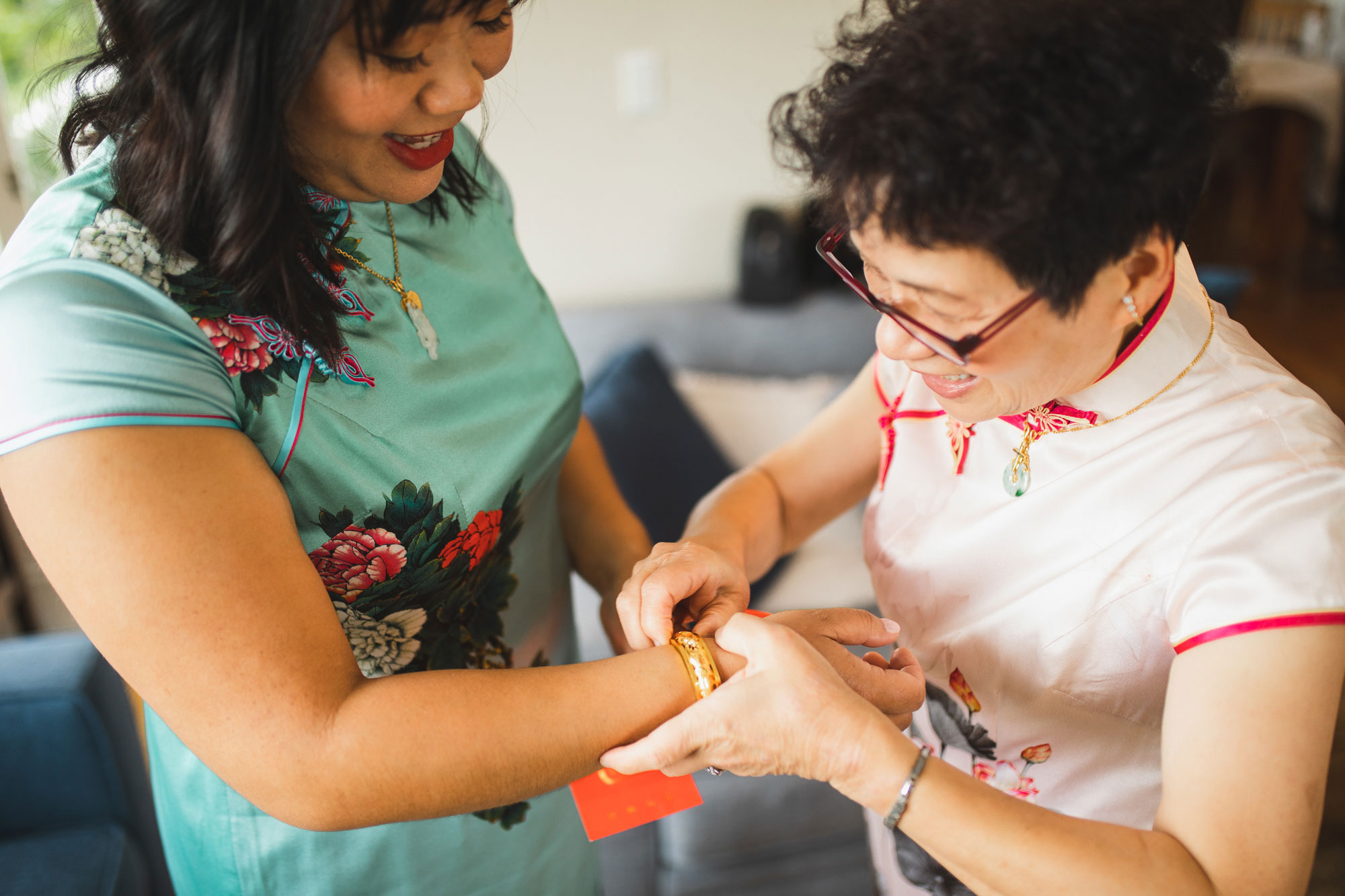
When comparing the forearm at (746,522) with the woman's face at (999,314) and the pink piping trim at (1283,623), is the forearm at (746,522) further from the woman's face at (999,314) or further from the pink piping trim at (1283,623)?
the pink piping trim at (1283,623)

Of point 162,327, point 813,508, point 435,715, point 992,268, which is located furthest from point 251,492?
point 813,508

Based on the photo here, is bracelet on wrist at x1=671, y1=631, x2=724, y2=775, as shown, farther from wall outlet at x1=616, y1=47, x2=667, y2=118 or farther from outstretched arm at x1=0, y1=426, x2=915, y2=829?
wall outlet at x1=616, y1=47, x2=667, y2=118

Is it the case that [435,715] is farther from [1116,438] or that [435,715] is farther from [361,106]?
[1116,438]

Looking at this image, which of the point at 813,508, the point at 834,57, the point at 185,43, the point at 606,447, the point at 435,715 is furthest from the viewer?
the point at 606,447

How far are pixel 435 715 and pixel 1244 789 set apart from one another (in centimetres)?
68

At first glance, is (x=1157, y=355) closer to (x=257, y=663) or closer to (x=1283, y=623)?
(x=1283, y=623)

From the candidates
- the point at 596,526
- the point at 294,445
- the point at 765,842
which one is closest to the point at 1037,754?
the point at 596,526

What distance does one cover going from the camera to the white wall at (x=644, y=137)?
2.46 metres

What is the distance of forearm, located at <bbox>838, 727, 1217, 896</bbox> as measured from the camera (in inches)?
29.3

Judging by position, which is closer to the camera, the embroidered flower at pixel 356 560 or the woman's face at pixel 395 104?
the woman's face at pixel 395 104

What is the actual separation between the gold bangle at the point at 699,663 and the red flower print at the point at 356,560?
0.29m

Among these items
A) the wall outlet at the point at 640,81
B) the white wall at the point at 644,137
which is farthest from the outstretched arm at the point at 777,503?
the wall outlet at the point at 640,81

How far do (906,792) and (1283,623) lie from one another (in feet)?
1.11

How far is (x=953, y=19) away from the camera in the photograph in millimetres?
738
